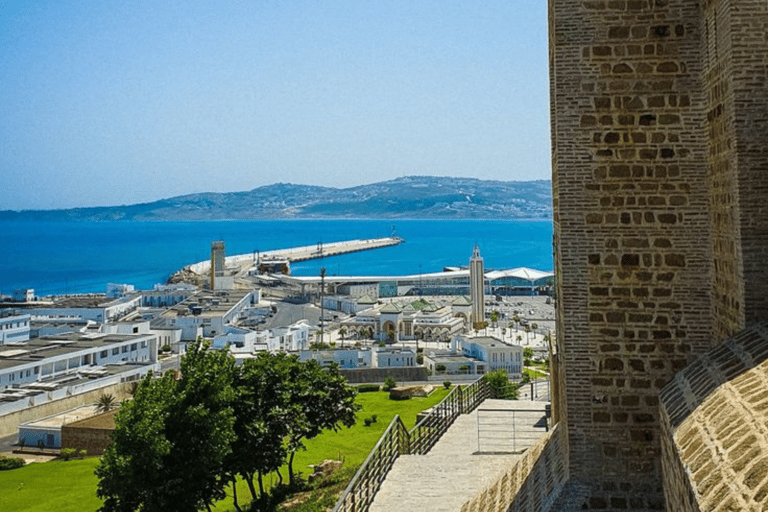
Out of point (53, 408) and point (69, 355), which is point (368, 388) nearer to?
point (53, 408)

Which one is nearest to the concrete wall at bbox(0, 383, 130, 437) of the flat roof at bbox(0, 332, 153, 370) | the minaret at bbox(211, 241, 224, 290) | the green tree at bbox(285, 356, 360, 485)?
the flat roof at bbox(0, 332, 153, 370)

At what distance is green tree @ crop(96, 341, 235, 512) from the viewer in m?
12.2

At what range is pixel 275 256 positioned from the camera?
14412cm

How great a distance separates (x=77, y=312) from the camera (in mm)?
66750

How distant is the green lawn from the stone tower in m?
15.0

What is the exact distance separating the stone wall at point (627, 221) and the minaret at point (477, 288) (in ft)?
189

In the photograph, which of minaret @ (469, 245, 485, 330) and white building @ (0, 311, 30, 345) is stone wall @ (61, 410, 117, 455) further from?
minaret @ (469, 245, 485, 330)

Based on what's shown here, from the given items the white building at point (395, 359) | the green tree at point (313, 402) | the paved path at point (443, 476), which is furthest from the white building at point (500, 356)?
the paved path at point (443, 476)

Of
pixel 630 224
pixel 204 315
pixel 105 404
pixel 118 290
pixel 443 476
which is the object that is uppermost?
pixel 630 224

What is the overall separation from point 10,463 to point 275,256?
117294 mm

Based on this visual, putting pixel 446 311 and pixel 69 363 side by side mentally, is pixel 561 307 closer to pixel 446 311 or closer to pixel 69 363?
pixel 69 363

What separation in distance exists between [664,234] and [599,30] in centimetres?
172

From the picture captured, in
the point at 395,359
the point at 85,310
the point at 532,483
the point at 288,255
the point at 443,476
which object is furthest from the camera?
the point at 288,255

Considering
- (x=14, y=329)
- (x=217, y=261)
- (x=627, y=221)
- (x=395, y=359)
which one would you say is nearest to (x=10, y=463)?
(x=395, y=359)
